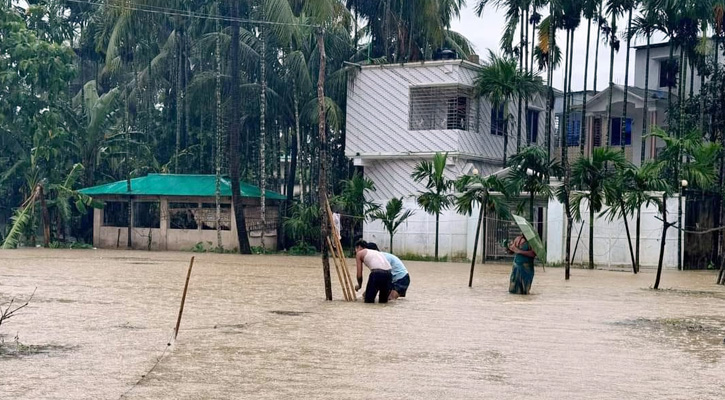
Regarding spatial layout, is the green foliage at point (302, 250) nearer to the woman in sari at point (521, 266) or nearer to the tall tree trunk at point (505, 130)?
the tall tree trunk at point (505, 130)

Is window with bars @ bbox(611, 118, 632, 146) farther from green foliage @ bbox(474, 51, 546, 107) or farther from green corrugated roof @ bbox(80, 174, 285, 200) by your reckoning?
green corrugated roof @ bbox(80, 174, 285, 200)

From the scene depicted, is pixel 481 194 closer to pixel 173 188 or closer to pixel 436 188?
pixel 436 188

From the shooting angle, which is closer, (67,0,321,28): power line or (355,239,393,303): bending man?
(355,239,393,303): bending man

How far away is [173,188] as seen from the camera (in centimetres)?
3722

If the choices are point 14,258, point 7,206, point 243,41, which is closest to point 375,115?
point 243,41

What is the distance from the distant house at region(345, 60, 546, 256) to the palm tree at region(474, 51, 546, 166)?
1.15 meters

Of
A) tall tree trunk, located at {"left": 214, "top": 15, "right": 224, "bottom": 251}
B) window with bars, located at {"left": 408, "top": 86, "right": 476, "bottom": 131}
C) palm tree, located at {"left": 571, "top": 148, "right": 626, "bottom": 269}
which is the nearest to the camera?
palm tree, located at {"left": 571, "top": 148, "right": 626, "bottom": 269}

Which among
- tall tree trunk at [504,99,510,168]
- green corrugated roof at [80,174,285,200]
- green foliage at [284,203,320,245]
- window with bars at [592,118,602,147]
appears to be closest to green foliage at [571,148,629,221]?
tall tree trunk at [504,99,510,168]

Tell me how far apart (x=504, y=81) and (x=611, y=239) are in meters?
6.39

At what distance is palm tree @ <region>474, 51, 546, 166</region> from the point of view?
3294cm

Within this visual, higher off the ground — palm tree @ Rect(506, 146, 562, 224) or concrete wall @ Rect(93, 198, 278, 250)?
palm tree @ Rect(506, 146, 562, 224)

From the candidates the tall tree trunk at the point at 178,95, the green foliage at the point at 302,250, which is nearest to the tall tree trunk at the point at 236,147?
the green foliage at the point at 302,250

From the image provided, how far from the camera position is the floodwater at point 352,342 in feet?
30.9

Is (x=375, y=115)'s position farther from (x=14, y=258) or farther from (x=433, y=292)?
(x=433, y=292)
